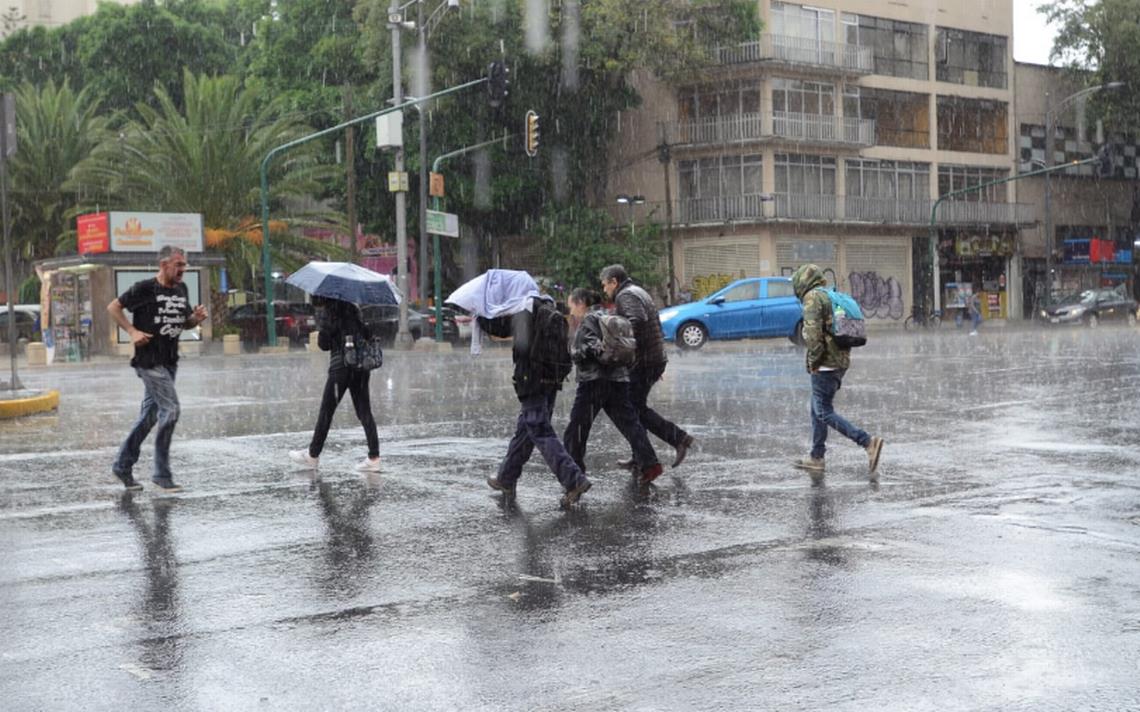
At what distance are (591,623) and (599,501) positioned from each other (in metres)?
3.61

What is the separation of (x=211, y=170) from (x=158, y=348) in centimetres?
3563

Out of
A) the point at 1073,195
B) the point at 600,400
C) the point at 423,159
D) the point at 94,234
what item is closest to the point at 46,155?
the point at 94,234

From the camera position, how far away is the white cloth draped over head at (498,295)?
9.48 metres

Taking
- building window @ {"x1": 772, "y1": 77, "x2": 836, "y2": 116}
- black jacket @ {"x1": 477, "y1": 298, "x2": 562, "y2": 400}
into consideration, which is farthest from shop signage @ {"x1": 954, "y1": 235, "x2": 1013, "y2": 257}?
black jacket @ {"x1": 477, "y1": 298, "x2": 562, "y2": 400}

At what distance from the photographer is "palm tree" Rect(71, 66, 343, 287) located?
4359 cm

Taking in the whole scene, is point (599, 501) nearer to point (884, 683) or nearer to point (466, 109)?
point (884, 683)

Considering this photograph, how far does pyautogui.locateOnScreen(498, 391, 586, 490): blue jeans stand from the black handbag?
65.5 inches

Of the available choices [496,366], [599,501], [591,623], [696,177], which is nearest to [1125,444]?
[599,501]

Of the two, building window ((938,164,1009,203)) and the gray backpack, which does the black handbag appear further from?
building window ((938,164,1009,203))

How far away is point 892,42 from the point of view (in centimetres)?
5584

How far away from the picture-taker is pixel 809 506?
365 inches

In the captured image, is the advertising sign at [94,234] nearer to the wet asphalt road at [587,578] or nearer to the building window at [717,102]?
the building window at [717,102]

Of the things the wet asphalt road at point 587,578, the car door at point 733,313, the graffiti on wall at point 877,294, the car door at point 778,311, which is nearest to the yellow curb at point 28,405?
the wet asphalt road at point 587,578

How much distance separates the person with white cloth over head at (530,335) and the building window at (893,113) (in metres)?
47.1
